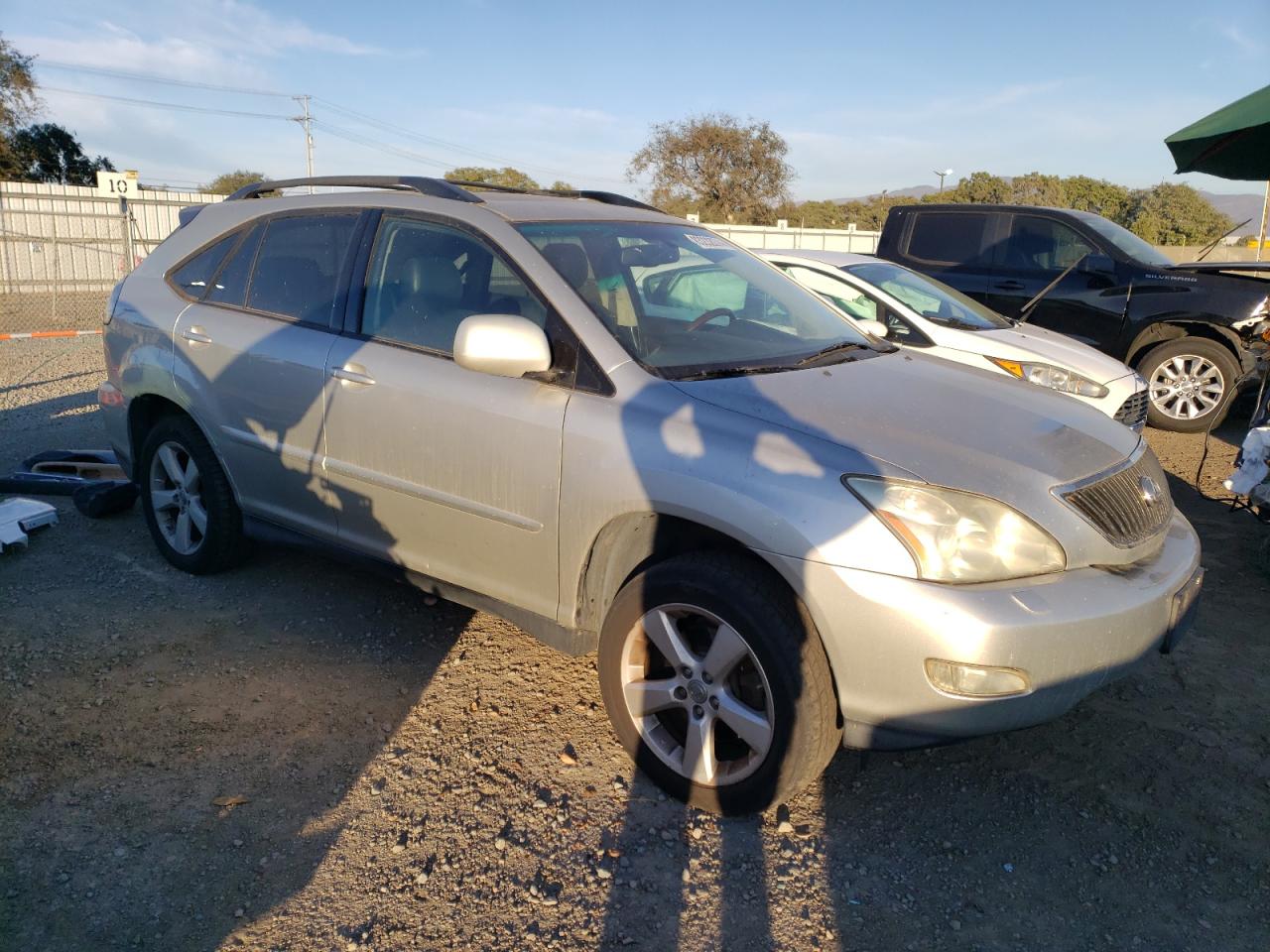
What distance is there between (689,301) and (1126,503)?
1648 millimetres

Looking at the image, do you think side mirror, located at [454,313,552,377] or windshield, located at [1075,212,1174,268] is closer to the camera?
side mirror, located at [454,313,552,377]

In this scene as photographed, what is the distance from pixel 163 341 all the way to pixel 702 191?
4004cm

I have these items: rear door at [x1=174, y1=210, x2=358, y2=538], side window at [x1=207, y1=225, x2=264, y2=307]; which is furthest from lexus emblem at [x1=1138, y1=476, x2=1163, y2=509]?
side window at [x1=207, y1=225, x2=264, y2=307]

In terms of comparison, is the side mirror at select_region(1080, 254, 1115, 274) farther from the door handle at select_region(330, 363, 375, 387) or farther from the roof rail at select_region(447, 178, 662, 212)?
the door handle at select_region(330, 363, 375, 387)

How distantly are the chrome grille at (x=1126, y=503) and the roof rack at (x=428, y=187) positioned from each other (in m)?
2.36

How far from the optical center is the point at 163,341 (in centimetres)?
435

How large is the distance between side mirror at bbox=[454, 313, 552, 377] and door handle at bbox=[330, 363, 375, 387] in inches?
25.2

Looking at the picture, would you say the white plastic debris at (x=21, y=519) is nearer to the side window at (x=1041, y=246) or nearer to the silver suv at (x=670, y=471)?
the silver suv at (x=670, y=471)

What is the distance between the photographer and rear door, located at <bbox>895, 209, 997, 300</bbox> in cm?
928

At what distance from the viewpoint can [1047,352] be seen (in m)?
6.61

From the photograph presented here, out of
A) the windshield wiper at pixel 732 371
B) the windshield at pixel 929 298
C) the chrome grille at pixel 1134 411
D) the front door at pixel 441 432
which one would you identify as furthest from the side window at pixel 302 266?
the chrome grille at pixel 1134 411

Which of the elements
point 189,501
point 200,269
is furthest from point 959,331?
point 189,501

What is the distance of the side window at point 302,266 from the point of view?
387 cm

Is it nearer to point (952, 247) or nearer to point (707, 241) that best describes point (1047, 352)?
point (952, 247)
